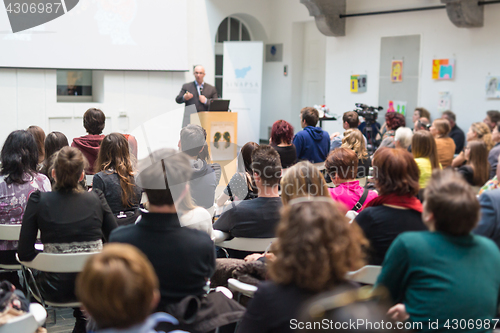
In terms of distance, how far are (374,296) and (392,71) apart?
8.81 metres

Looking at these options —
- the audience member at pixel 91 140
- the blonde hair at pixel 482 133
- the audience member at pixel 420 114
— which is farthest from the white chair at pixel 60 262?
the audience member at pixel 420 114

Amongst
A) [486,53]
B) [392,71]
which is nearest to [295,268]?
[486,53]

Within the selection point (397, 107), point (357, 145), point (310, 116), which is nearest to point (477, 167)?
point (357, 145)

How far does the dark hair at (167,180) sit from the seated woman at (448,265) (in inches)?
32.4

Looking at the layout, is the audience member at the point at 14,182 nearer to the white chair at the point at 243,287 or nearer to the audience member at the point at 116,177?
the audience member at the point at 116,177

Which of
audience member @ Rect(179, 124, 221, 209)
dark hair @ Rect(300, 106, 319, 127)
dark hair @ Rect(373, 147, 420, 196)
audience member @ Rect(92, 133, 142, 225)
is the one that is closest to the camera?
dark hair @ Rect(373, 147, 420, 196)

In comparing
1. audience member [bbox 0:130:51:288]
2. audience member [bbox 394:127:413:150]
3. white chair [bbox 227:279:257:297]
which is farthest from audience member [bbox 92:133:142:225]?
audience member [bbox 394:127:413:150]

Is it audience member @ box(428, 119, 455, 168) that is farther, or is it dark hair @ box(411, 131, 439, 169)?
audience member @ box(428, 119, 455, 168)

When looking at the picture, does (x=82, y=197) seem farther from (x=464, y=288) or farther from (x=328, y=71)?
(x=328, y=71)

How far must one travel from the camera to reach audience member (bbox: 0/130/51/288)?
2959 millimetres

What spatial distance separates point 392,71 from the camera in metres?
9.44

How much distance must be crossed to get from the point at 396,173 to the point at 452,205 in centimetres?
66

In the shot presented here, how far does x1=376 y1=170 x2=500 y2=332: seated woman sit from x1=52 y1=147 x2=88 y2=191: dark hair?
5.34ft

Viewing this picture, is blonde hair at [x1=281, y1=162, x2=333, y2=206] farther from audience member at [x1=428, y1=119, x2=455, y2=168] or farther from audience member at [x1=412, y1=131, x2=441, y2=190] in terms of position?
audience member at [x1=428, y1=119, x2=455, y2=168]
